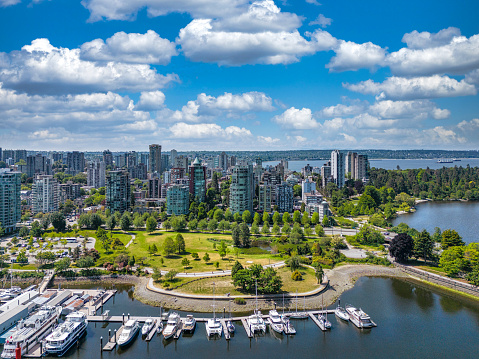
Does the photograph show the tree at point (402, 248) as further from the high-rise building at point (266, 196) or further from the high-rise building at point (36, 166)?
the high-rise building at point (36, 166)

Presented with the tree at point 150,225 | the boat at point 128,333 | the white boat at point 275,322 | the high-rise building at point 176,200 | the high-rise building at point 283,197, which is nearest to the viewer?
the boat at point 128,333

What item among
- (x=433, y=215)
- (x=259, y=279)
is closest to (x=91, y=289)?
(x=259, y=279)

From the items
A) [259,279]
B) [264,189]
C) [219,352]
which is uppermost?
[264,189]

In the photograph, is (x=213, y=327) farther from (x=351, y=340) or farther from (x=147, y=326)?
(x=351, y=340)

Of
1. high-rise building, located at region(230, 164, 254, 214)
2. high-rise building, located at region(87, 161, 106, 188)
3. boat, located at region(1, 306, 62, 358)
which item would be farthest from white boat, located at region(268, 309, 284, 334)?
high-rise building, located at region(87, 161, 106, 188)

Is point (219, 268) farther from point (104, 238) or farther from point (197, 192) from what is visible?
point (197, 192)

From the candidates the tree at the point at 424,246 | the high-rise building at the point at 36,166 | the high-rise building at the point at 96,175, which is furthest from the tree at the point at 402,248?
the high-rise building at the point at 36,166

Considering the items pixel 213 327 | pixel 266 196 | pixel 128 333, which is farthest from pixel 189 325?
pixel 266 196
